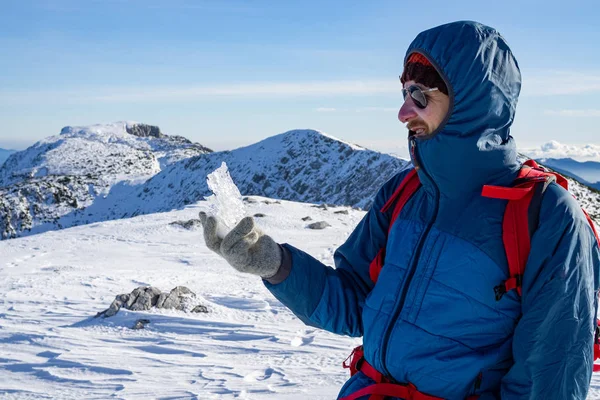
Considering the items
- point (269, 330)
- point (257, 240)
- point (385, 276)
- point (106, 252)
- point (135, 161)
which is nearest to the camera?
point (385, 276)

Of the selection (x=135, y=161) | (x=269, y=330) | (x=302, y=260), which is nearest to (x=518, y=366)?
(x=302, y=260)

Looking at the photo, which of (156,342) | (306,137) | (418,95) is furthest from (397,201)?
(306,137)

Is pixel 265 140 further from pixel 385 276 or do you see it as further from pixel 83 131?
pixel 83 131

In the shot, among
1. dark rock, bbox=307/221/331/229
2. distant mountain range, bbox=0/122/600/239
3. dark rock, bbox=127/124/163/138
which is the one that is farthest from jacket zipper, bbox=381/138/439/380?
dark rock, bbox=127/124/163/138

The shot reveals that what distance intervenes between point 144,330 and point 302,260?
19.0 feet

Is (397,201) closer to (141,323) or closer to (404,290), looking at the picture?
(404,290)

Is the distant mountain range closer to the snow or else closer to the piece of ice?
the snow

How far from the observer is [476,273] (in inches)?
73.9

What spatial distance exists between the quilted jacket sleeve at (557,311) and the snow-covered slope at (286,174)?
41.1 meters

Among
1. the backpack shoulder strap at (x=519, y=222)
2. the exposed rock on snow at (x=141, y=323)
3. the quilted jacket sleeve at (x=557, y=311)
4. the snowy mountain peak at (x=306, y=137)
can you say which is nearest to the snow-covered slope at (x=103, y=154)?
the snowy mountain peak at (x=306, y=137)

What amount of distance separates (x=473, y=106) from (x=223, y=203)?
113 centimetres

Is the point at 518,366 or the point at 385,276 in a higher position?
the point at 385,276

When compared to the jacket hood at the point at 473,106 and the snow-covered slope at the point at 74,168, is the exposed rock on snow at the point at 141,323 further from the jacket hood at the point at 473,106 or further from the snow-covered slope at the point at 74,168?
the snow-covered slope at the point at 74,168

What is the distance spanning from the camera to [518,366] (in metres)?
1.78
